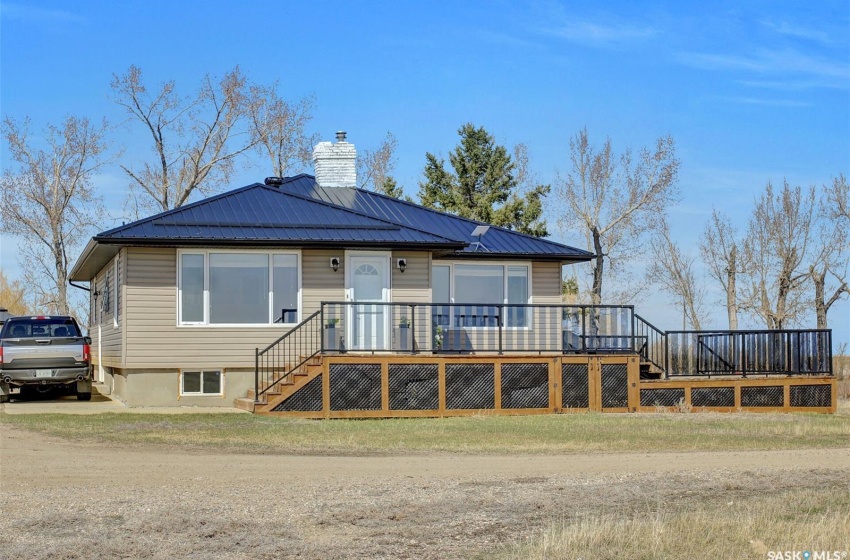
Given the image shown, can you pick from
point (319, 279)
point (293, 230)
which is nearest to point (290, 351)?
point (319, 279)

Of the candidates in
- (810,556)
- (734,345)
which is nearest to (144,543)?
(810,556)

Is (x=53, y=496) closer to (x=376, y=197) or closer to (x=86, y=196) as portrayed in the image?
(x=376, y=197)

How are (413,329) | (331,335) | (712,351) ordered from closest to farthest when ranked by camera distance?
(413,329)
(331,335)
(712,351)

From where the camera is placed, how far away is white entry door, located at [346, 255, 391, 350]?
64.2 ft

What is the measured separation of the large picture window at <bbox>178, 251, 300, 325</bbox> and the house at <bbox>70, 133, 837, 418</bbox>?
0.03 metres

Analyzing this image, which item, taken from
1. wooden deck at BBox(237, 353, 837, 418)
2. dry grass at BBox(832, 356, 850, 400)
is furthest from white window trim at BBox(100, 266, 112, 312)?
dry grass at BBox(832, 356, 850, 400)

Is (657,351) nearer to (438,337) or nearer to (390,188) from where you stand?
(438,337)

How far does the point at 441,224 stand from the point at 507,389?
5.42 m

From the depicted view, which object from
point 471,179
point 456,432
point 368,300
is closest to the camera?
point 456,432

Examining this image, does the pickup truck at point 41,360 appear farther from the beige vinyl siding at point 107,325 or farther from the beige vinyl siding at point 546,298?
the beige vinyl siding at point 546,298

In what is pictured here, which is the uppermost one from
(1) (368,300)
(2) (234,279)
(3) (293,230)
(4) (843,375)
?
(3) (293,230)

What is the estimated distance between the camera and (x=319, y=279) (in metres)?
20.1

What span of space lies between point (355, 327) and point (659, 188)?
23903mm

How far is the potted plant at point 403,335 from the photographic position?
64.6 feet
